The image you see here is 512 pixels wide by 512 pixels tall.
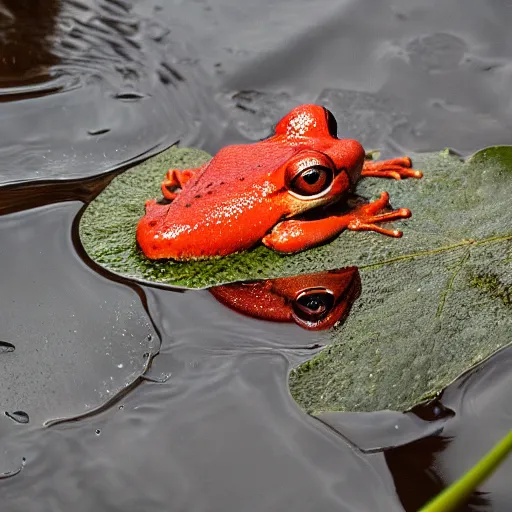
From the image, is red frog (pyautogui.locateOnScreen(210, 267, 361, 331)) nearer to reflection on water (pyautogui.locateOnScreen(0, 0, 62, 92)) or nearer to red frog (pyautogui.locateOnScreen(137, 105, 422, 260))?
red frog (pyautogui.locateOnScreen(137, 105, 422, 260))

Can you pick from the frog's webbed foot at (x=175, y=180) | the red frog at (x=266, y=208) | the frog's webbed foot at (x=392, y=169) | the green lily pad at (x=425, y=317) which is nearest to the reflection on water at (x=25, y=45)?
the frog's webbed foot at (x=175, y=180)

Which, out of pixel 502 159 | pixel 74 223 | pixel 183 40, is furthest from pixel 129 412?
pixel 183 40

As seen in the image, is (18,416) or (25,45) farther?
(25,45)

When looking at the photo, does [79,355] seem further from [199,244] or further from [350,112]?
[350,112]

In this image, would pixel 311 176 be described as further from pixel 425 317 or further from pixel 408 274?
pixel 425 317

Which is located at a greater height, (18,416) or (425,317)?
(425,317)

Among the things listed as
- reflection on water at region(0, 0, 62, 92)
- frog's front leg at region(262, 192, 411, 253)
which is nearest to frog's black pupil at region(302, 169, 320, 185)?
frog's front leg at region(262, 192, 411, 253)

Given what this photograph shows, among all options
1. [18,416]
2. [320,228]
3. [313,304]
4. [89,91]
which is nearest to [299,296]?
[313,304]

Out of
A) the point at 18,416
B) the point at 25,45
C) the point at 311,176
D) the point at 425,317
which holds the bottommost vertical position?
the point at 18,416
